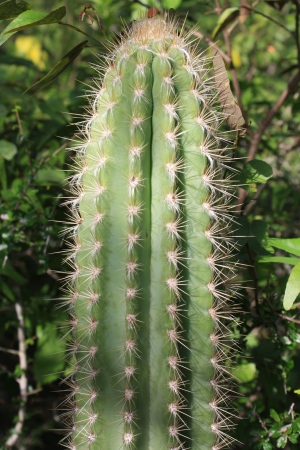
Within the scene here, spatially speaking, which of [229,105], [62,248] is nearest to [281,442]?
[229,105]

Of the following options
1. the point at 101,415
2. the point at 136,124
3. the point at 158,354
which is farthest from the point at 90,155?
the point at 101,415

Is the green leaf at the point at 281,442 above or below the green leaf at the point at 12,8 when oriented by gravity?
below

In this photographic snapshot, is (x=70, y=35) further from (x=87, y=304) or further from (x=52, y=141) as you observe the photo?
(x=87, y=304)

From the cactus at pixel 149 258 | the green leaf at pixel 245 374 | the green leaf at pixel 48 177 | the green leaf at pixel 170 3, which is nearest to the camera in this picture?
the cactus at pixel 149 258

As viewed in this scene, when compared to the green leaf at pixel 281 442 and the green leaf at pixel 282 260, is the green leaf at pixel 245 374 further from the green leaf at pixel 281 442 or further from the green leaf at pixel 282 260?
the green leaf at pixel 282 260

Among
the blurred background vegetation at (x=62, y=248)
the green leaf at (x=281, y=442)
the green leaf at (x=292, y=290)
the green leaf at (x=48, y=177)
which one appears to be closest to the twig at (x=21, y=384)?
the blurred background vegetation at (x=62, y=248)

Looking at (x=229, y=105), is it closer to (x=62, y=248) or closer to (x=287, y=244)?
(x=287, y=244)

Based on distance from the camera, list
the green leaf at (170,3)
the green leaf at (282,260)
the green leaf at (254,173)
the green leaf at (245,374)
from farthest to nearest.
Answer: the green leaf at (245,374), the green leaf at (170,3), the green leaf at (254,173), the green leaf at (282,260)
